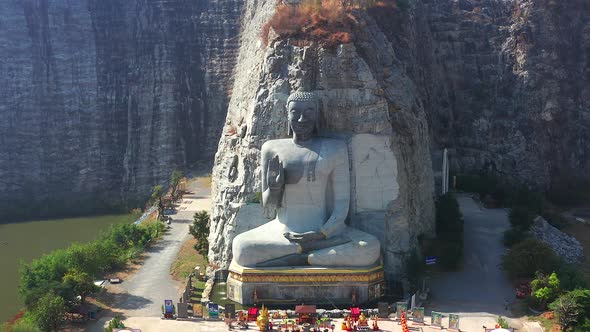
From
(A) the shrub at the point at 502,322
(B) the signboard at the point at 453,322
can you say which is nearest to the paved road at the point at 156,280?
(B) the signboard at the point at 453,322

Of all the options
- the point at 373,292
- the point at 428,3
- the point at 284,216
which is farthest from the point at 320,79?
the point at 428,3

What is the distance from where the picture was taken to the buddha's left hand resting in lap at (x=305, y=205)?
16438 millimetres

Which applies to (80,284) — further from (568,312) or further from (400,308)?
(568,312)

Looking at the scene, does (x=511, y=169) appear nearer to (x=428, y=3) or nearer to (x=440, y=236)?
(x=428, y=3)

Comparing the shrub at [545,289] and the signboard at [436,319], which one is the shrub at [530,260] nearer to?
the shrub at [545,289]

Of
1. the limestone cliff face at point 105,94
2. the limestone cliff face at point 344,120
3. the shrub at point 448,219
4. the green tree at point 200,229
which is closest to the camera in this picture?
the limestone cliff face at point 344,120

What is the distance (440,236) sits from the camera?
2084 cm

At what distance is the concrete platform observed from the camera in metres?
16.4

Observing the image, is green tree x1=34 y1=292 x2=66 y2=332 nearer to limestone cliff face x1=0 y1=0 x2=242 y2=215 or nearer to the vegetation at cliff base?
the vegetation at cliff base

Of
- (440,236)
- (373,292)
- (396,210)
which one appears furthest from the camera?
(440,236)

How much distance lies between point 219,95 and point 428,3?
12909 mm

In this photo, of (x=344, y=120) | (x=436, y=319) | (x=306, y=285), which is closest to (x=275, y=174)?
(x=344, y=120)

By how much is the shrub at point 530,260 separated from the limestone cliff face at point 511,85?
14.8 metres

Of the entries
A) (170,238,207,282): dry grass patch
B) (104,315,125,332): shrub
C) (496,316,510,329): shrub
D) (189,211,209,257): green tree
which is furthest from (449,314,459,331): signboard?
(189,211,209,257): green tree
